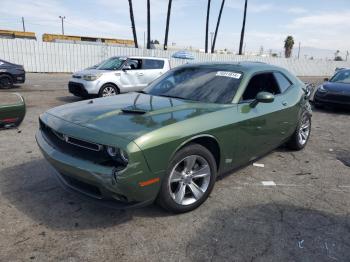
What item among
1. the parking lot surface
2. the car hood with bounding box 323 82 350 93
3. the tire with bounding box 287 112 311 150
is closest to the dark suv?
the parking lot surface

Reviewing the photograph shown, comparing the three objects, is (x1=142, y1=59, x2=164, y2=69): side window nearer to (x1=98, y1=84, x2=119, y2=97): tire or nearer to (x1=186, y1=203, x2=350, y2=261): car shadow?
(x1=98, y1=84, x2=119, y2=97): tire

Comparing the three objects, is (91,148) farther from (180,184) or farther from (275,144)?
(275,144)

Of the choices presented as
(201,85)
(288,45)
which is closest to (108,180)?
(201,85)

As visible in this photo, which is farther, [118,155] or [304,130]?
[304,130]

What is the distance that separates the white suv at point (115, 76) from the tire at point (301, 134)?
5.43 metres

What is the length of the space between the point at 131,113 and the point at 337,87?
29.0 ft

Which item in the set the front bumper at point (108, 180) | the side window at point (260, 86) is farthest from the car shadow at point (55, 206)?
the side window at point (260, 86)

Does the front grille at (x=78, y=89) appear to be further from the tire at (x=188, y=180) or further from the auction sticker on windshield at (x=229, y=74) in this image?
the tire at (x=188, y=180)

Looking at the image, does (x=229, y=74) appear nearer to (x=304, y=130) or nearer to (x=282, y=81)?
(x=282, y=81)

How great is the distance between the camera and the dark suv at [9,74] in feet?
42.1

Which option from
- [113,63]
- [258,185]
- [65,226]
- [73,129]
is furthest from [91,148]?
[113,63]

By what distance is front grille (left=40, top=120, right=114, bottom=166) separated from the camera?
2.94 m

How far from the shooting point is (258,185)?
4.29 m

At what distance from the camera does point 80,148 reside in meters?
3.11
